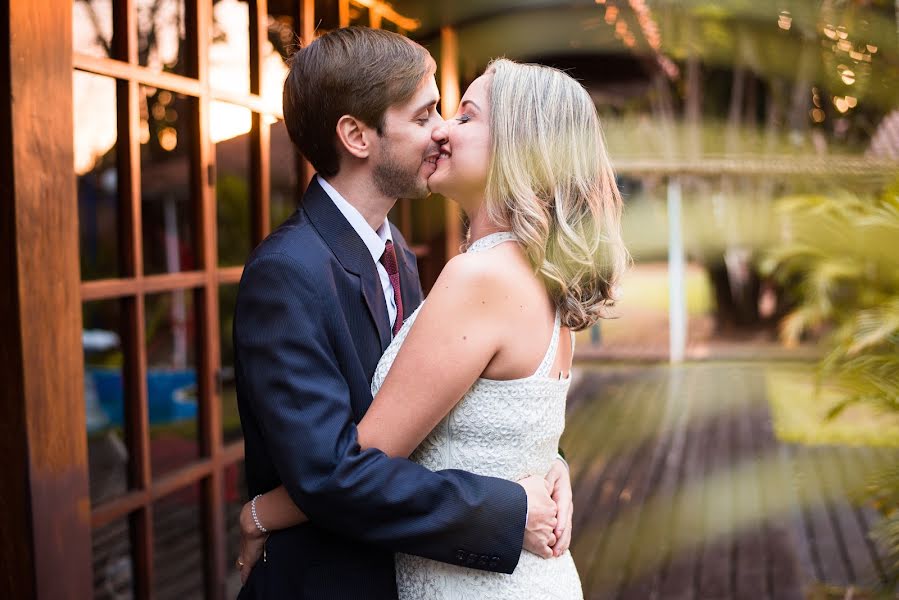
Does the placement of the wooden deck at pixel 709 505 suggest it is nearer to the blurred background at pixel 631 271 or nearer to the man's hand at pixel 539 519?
the blurred background at pixel 631 271

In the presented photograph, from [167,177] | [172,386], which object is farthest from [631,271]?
[172,386]

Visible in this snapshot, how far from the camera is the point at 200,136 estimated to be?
8.42 ft

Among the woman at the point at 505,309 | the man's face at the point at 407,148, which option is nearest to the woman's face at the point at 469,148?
the woman at the point at 505,309

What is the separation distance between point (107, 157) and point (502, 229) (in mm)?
2873

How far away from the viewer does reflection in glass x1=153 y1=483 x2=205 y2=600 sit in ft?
12.2

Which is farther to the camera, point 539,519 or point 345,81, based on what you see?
point 345,81

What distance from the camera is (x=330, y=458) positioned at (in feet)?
4.57

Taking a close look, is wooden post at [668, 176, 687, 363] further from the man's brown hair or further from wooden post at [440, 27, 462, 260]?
the man's brown hair

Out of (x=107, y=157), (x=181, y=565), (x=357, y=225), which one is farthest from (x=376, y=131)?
(x=181, y=565)

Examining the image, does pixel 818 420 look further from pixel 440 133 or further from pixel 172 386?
pixel 440 133

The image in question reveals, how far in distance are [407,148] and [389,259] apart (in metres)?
0.22

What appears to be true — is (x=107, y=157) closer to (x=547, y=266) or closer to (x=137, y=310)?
(x=137, y=310)

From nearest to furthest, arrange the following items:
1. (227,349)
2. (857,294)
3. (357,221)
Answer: (357,221), (227,349), (857,294)

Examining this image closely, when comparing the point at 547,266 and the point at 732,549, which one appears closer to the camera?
the point at 547,266
